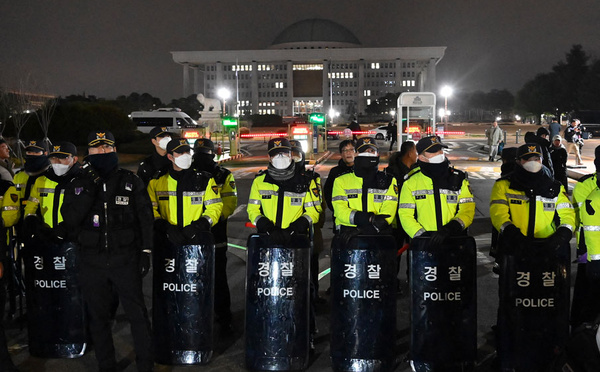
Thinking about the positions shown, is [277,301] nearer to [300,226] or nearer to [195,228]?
[300,226]

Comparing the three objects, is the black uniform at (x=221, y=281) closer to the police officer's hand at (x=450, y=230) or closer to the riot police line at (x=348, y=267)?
the riot police line at (x=348, y=267)

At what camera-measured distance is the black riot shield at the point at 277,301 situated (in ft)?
18.2

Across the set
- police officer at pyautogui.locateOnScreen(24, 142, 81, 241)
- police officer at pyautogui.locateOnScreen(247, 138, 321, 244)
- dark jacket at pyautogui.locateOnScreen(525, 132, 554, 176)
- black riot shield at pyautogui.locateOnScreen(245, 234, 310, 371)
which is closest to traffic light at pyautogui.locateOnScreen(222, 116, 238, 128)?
dark jacket at pyautogui.locateOnScreen(525, 132, 554, 176)

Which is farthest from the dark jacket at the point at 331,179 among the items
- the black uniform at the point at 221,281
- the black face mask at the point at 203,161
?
the black uniform at the point at 221,281

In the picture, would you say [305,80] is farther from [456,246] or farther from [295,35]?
[456,246]

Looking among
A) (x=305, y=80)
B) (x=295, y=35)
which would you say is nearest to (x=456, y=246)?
(x=305, y=80)

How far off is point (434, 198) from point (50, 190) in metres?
3.55

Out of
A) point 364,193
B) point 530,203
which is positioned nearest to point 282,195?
point 364,193

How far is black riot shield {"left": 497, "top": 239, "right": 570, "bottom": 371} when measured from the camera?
527 centimetres

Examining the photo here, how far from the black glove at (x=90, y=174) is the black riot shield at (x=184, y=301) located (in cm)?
78

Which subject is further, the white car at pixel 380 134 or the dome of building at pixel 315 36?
the dome of building at pixel 315 36

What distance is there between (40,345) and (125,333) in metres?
0.97

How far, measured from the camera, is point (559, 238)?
5250mm

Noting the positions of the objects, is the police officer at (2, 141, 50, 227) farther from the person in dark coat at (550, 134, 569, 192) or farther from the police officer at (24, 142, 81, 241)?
the person in dark coat at (550, 134, 569, 192)
